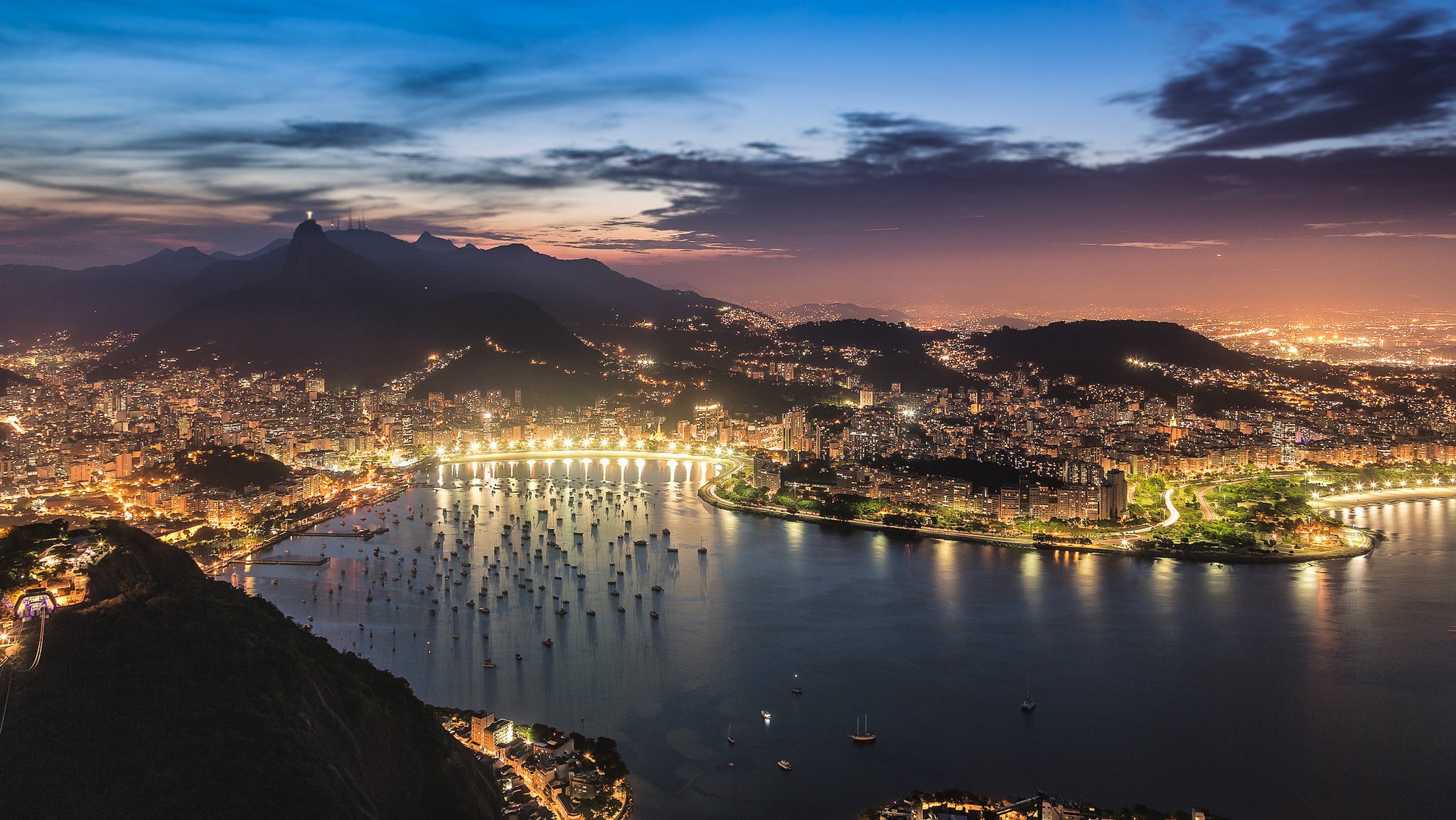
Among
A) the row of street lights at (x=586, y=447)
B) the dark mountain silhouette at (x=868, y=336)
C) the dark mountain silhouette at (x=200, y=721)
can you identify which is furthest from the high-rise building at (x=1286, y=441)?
the dark mountain silhouette at (x=200, y=721)

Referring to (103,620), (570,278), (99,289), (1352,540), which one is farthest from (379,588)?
(570,278)

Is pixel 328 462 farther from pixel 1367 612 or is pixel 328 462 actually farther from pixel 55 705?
pixel 1367 612

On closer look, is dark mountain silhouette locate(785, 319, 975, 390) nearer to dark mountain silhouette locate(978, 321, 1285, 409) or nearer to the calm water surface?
dark mountain silhouette locate(978, 321, 1285, 409)

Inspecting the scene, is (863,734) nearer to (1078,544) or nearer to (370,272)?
(1078,544)

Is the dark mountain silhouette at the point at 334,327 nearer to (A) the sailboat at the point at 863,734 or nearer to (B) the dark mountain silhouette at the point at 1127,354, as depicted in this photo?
(B) the dark mountain silhouette at the point at 1127,354

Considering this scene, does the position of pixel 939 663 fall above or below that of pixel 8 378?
below

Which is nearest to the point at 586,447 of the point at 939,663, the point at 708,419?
the point at 708,419
